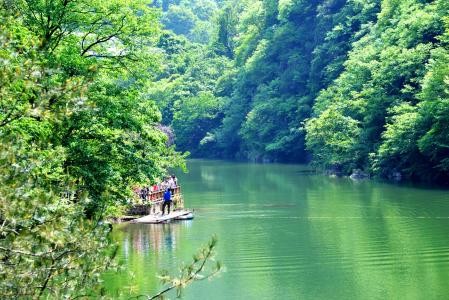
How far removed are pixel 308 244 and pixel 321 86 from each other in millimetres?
50740

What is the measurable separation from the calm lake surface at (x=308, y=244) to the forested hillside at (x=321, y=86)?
599cm

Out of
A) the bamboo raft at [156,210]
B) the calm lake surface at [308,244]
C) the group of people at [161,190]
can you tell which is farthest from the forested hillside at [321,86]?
the bamboo raft at [156,210]

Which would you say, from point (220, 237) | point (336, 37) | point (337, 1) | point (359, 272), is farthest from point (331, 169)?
point (359, 272)

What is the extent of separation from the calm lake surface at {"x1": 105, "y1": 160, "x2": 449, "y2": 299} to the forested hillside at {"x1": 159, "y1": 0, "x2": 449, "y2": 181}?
5.99 m

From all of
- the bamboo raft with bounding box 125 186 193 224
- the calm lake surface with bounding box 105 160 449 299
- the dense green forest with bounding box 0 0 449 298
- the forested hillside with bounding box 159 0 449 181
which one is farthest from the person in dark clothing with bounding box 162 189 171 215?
the forested hillside with bounding box 159 0 449 181

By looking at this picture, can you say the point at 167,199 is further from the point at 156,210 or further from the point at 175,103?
the point at 175,103

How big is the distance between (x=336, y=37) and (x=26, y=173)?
67538mm

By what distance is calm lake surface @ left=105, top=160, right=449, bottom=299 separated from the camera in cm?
1873

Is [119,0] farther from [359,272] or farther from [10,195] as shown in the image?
[10,195]

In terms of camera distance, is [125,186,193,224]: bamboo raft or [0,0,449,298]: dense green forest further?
[125,186,193,224]: bamboo raft

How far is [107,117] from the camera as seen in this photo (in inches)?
747

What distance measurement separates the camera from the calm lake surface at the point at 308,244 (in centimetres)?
1873

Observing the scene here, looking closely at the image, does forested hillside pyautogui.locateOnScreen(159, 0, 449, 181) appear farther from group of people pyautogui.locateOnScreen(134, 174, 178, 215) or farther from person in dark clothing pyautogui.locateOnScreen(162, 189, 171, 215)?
person in dark clothing pyautogui.locateOnScreen(162, 189, 171, 215)

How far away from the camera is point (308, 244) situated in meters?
25.0
